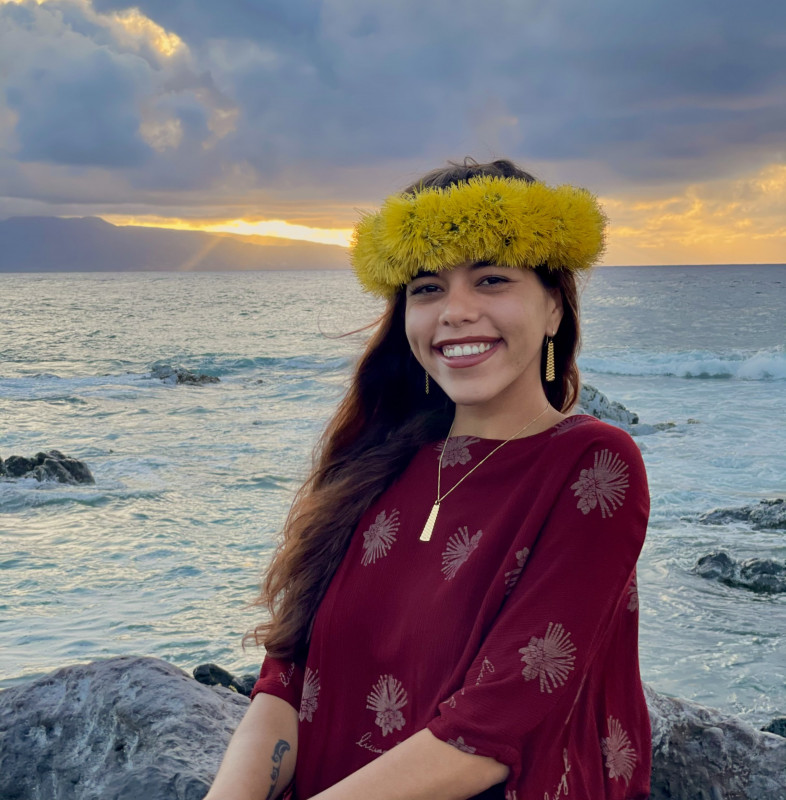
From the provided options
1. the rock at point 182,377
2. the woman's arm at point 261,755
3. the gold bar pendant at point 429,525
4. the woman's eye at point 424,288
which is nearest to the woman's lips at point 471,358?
the woman's eye at point 424,288

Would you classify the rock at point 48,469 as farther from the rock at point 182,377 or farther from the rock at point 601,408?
the rock at point 182,377

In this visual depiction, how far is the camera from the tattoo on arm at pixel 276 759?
2260 mm

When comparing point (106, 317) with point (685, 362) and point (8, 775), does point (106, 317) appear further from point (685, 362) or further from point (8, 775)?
point (8, 775)

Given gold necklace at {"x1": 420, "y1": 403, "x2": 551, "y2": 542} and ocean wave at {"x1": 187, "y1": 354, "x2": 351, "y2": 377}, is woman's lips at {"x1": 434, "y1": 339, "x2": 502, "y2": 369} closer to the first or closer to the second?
gold necklace at {"x1": 420, "y1": 403, "x2": 551, "y2": 542}

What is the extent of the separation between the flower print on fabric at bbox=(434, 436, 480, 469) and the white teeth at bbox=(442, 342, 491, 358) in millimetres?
232

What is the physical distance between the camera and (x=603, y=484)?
6.33 feet

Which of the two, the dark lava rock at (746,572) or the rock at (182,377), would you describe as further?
the rock at (182,377)

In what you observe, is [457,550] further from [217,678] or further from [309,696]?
[217,678]

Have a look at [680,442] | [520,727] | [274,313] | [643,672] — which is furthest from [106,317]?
[520,727]

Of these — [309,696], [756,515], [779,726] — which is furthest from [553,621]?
[756,515]

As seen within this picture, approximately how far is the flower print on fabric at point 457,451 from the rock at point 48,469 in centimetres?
1002

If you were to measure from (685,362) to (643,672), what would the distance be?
26.2m

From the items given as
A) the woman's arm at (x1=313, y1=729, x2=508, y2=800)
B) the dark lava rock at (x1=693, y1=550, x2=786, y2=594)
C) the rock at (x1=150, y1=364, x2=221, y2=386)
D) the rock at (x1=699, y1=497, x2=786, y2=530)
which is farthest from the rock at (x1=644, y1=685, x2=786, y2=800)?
the rock at (x1=150, y1=364, x2=221, y2=386)

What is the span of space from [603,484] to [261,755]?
107 centimetres
